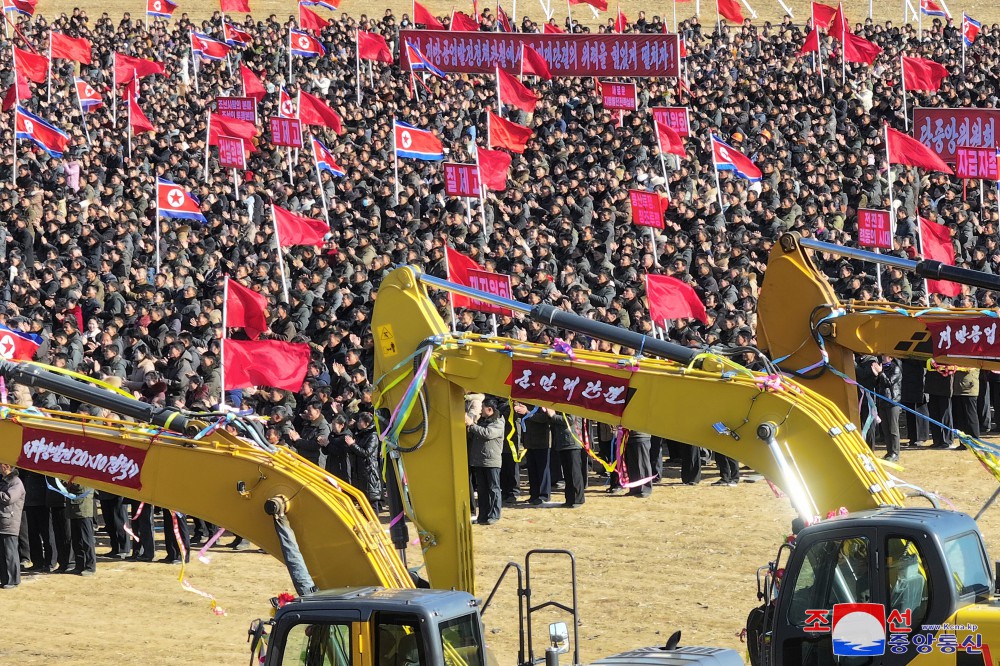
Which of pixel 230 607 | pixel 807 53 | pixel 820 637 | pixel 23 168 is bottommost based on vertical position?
pixel 230 607

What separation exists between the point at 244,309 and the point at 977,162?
1269cm

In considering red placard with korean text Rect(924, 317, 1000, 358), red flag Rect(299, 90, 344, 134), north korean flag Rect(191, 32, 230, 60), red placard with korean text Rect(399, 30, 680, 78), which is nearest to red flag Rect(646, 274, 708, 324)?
red placard with korean text Rect(924, 317, 1000, 358)

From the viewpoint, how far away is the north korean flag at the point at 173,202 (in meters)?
26.0

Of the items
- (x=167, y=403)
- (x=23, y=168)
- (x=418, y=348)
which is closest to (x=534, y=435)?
(x=167, y=403)

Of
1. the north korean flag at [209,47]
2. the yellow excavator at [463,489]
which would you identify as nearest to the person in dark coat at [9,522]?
the yellow excavator at [463,489]

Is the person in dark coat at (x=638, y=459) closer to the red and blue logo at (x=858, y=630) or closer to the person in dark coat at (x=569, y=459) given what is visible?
the person in dark coat at (x=569, y=459)

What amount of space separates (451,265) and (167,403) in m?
4.76

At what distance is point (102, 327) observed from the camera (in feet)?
76.8

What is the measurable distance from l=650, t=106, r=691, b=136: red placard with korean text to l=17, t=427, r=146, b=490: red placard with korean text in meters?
20.6

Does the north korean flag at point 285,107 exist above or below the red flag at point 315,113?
above

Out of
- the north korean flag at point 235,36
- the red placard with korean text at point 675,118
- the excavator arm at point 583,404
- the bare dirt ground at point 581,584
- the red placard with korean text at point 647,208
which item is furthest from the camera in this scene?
the north korean flag at point 235,36

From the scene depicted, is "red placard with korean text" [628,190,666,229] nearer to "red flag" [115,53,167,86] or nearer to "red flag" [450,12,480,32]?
"red flag" [115,53,167,86]

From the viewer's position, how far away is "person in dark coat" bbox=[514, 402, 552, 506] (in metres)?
20.4

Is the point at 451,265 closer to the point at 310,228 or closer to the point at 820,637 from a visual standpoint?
the point at 310,228
